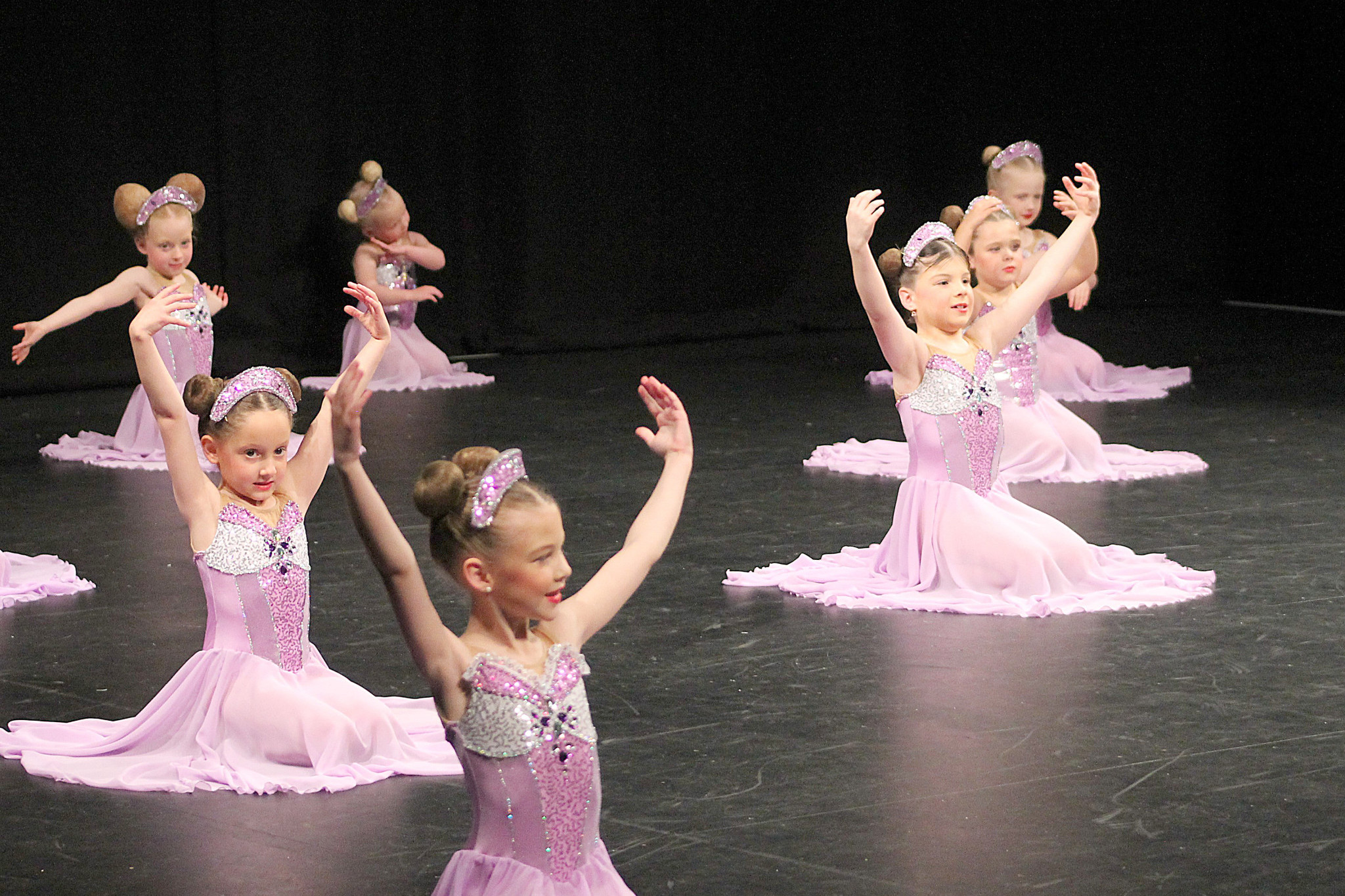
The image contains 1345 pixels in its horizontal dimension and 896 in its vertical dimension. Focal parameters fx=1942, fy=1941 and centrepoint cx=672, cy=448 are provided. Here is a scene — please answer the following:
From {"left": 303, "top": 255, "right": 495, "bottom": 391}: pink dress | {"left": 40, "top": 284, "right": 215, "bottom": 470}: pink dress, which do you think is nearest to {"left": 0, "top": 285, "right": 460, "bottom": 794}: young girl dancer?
{"left": 40, "top": 284, "right": 215, "bottom": 470}: pink dress

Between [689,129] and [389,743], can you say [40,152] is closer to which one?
[689,129]

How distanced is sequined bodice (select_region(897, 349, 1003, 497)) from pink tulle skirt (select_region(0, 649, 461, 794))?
A: 1731 mm

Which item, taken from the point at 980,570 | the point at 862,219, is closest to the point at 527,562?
the point at 862,219

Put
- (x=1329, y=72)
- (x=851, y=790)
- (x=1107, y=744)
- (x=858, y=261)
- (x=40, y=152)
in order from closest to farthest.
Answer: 1. (x=851, y=790)
2. (x=1107, y=744)
3. (x=858, y=261)
4. (x=40, y=152)
5. (x=1329, y=72)

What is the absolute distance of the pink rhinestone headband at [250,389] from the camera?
3.40m

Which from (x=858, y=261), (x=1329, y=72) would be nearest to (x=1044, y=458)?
(x=858, y=261)

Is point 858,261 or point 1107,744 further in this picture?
point 858,261

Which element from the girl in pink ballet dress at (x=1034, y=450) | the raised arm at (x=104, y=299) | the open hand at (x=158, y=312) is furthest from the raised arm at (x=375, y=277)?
the open hand at (x=158, y=312)

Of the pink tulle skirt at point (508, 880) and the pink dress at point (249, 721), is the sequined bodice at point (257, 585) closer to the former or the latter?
the pink dress at point (249, 721)

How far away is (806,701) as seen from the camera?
151 inches

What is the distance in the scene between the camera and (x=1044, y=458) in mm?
6328

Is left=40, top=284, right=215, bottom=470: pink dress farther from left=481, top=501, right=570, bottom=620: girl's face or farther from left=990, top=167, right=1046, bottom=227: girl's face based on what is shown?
left=481, top=501, right=570, bottom=620: girl's face

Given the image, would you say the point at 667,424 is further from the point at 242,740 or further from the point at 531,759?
the point at 242,740

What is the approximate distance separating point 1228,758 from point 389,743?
1489 millimetres
